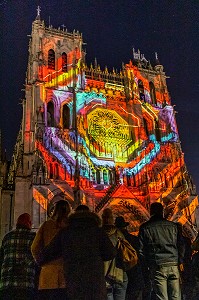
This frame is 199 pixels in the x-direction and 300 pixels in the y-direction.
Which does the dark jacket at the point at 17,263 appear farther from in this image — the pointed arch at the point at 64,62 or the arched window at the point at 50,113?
the pointed arch at the point at 64,62

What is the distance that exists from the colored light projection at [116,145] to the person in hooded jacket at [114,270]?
59.6 feet

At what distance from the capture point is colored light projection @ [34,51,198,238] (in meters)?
25.9

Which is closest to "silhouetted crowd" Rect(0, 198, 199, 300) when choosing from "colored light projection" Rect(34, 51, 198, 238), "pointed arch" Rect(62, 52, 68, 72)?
"colored light projection" Rect(34, 51, 198, 238)

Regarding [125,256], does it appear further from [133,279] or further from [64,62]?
[64,62]

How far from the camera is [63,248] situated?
13.5 feet

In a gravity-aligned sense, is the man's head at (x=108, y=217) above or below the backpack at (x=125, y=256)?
above

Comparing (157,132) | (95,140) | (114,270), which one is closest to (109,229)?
(114,270)

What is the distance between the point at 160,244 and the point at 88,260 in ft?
5.58

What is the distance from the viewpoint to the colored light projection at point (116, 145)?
25875 mm

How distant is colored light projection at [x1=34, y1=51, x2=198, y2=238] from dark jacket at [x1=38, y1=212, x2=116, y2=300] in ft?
64.5

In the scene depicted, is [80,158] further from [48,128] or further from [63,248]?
[63,248]

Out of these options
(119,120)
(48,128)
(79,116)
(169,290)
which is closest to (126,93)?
(119,120)

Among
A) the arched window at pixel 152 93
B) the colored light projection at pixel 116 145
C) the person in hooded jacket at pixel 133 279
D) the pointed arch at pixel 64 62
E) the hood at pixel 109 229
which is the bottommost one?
the person in hooded jacket at pixel 133 279

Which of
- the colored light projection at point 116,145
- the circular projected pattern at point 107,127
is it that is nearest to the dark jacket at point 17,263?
the colored light projection at point 116,145
